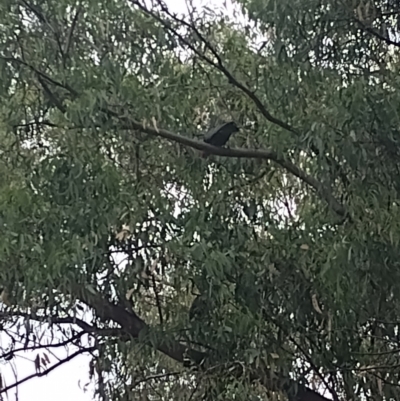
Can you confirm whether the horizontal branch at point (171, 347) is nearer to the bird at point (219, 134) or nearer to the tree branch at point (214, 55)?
the bird at point (219, 134)

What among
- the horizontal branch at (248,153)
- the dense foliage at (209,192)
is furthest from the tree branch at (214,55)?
the horizontal branch at (248,153)

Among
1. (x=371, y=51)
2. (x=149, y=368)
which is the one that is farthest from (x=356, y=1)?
(x=149, y=368)

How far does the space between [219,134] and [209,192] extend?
0.25 metres

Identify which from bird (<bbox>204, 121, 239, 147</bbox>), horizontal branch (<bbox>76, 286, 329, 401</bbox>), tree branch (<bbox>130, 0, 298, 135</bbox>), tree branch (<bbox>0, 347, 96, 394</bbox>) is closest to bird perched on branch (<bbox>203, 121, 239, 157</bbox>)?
bird (<bbox>204, 121, 239, 147</bbox>)

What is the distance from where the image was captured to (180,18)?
9.73 feet

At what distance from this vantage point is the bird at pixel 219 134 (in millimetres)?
2883

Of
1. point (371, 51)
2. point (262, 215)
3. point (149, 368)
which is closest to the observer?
point (371, 51)

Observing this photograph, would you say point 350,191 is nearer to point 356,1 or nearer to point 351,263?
point 351,263

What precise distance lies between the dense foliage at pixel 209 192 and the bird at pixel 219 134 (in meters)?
0.04

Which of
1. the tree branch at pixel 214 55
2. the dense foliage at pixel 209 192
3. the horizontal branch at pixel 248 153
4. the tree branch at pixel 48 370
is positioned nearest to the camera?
the dense foliage at pixel 209 192

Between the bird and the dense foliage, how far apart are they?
4 cm

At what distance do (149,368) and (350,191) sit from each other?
46.3 inches

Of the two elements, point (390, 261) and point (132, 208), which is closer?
point (390, 261)

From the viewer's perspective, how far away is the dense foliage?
255cm
